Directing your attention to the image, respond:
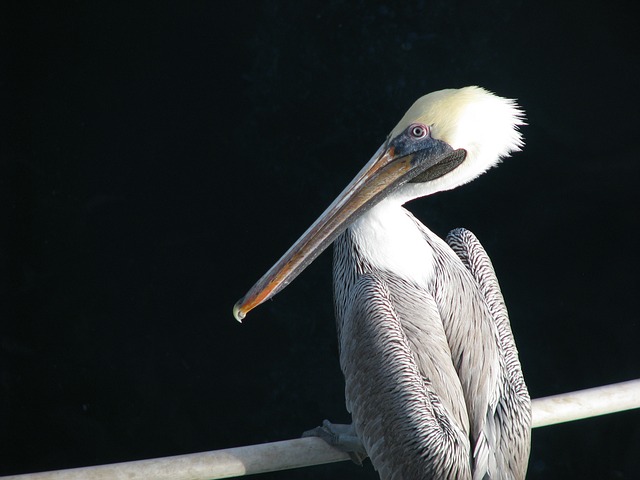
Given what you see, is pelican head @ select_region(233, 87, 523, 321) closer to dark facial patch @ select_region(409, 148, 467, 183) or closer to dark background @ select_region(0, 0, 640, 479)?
dark facial patch @ select_region(409, 148, 467, 183)

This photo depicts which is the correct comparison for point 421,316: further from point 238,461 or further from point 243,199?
point 243,199

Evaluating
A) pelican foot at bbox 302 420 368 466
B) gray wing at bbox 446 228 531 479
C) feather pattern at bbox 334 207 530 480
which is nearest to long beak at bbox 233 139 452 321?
feather pattern at bbox 334 207 530 480

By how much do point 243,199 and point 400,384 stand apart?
7.61ft

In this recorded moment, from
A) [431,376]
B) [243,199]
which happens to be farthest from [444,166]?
[243,199]

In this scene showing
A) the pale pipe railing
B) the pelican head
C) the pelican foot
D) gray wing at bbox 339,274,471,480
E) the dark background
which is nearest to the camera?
the pale pipe railing

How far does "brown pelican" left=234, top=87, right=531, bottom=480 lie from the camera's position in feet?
8.03

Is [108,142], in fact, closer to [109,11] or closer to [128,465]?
[109,11]

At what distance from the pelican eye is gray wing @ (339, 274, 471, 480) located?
1.61 ft

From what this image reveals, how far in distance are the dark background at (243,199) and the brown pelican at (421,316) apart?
172 cm

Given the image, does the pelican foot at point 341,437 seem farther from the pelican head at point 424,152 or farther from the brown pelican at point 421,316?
the pelican head at point 424,152

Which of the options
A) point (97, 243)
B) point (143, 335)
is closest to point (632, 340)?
point (143, 335)

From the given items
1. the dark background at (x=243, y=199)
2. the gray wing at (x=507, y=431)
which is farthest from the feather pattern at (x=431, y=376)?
the dark background at (x=243, y=199)

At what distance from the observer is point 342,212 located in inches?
104

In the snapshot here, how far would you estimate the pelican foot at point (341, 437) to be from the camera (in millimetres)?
2525
